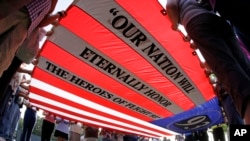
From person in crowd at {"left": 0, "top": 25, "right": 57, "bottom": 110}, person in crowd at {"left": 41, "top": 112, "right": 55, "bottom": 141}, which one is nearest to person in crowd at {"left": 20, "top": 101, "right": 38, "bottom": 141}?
person in crowd at {"left": 41, "top": 112, "right": 55, "bottom": 141}

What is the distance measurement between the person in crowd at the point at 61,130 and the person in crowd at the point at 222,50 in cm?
398

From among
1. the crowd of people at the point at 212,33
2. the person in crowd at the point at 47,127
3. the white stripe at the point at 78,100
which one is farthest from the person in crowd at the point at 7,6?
the person in crowd at the point at 47,127

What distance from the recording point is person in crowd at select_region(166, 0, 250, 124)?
0.70 metres

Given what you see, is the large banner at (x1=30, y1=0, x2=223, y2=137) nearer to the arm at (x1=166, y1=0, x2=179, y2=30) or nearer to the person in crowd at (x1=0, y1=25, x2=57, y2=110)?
the person in crowd at (x1=0, y1=25, x2=57, y2=110)

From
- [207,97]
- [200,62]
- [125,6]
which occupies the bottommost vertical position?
[207,97]

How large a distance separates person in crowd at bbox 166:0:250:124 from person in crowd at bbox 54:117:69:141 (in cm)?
398

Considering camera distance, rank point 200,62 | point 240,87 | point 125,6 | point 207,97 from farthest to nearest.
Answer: point 207,97, point 200,62, point 125,6, point 240,87

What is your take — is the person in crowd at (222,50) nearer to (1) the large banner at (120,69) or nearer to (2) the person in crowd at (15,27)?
(2) the person in crowd at (15,27)

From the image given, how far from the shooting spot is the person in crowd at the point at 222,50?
70cm

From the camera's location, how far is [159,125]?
4445mm

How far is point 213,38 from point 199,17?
0.14 metres

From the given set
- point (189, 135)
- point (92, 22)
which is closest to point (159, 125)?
point (189, 135)

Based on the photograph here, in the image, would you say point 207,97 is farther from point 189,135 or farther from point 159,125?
point 189,135

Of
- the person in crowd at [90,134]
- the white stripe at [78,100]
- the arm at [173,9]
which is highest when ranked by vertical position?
the arm at [173,9]
